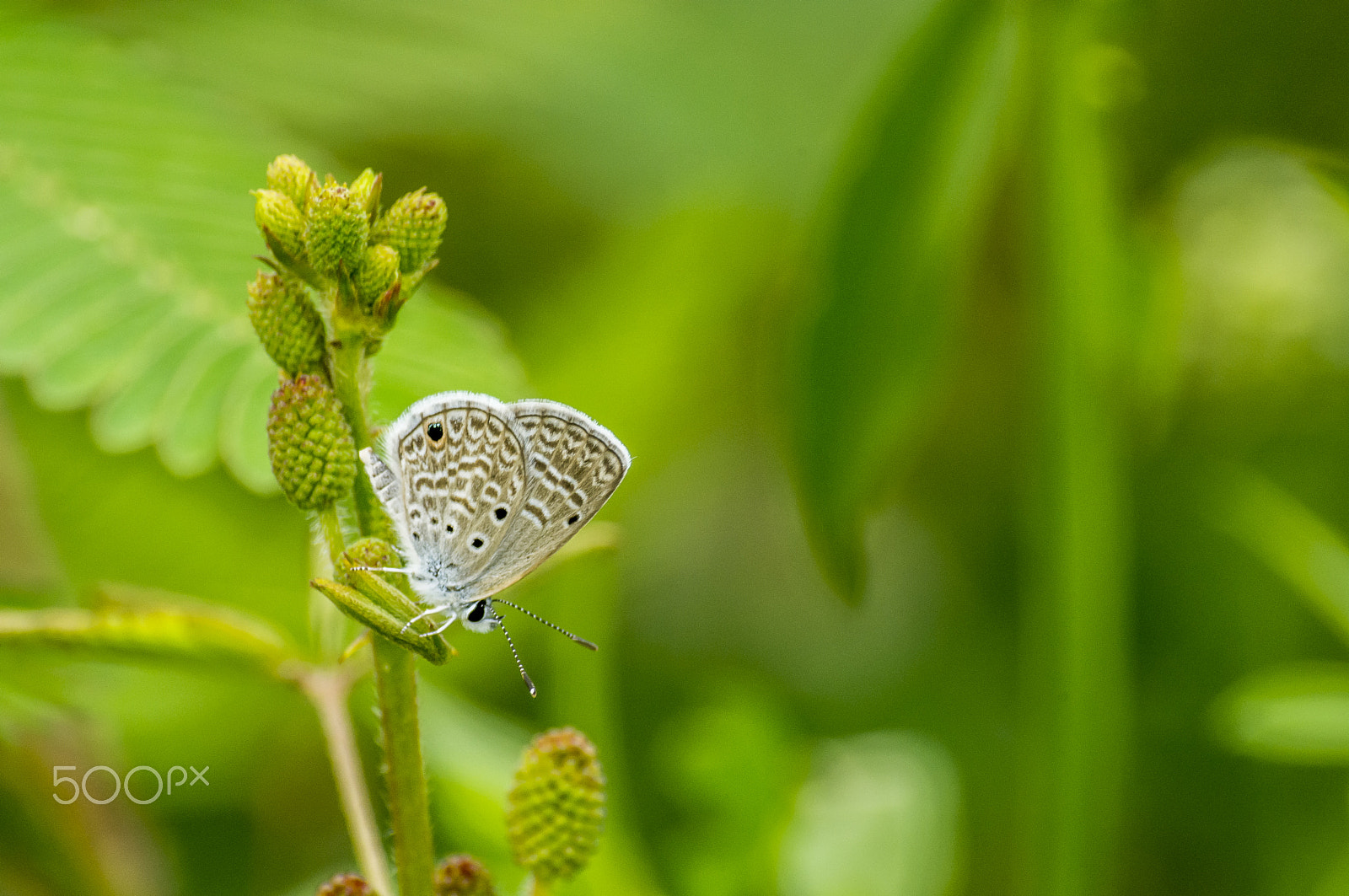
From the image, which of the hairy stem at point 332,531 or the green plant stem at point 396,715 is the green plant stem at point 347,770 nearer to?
the green plant stem at point 396,715

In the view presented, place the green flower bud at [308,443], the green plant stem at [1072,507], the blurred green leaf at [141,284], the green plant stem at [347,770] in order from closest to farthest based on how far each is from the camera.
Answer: the green flower bud at [308,443] < the green plant stem at [347,770] < the blurred green leaf at [141,284] < the green plant stem at [1072,507]

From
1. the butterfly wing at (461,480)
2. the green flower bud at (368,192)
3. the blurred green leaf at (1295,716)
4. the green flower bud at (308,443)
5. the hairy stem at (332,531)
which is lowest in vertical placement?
the blurred green leaf at (1295,716)

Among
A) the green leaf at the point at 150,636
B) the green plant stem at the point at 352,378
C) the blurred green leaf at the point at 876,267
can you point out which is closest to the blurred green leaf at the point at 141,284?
the green leaf at the point at 150,636

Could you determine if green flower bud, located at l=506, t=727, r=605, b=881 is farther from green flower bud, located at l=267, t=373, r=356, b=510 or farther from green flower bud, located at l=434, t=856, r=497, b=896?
green flower bud, located at l=267, t=373, r=356, b=510

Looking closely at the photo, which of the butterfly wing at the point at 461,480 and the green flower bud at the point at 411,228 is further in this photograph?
the butterfly wing at the point at 461,480

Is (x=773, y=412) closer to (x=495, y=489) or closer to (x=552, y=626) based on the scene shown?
(x=552, y=626)

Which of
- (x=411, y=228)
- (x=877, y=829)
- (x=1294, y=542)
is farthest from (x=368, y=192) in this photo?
(x=1294, y=542)
